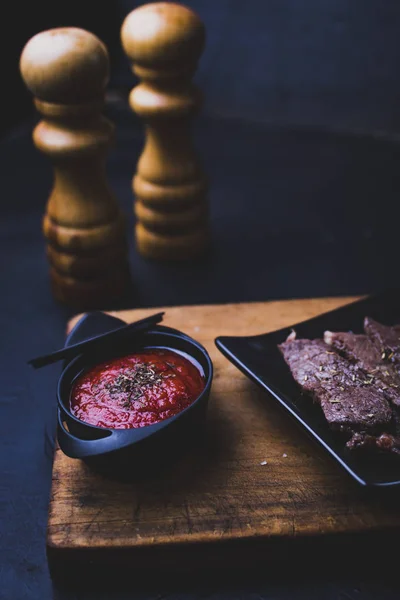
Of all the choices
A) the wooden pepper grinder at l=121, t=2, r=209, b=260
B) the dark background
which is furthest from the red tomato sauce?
the wooden pepper grinder at l=121, t=2, r=209, b=260

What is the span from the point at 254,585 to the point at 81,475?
370mm

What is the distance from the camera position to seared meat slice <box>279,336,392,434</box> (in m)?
1.29

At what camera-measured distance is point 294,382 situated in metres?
1.46

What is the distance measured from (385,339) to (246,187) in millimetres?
1441

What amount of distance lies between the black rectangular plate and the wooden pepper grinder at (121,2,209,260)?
751 millimetres

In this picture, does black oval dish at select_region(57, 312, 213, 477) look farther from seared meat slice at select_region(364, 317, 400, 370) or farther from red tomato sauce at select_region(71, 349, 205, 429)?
seared meat slice at select_region(364, 317, 400, 370)

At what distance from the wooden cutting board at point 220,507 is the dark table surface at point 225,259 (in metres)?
0.08

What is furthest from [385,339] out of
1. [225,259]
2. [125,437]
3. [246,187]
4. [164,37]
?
[246,187]

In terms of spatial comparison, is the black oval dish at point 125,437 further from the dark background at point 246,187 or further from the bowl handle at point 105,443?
the dark background at point 246,187

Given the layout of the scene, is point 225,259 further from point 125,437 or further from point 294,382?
point 125,437

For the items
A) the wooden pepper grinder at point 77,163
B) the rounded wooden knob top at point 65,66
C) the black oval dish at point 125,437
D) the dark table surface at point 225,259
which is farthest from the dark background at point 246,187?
the rounded wooden knob top at point 65,66

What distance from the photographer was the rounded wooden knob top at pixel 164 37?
6.42 ft

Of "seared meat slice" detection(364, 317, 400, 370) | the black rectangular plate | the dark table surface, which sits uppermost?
"seared meat slice" detection(364, 317, 400, 370)

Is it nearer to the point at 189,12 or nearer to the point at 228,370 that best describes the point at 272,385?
the point at 228,370
